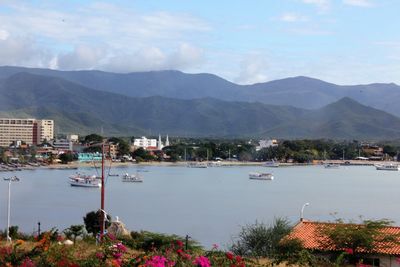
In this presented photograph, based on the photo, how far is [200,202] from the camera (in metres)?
31.2

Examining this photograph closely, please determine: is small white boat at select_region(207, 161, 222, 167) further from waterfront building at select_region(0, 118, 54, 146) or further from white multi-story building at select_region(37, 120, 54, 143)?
white multi-story building at select_region(37, 120, 54, 143)

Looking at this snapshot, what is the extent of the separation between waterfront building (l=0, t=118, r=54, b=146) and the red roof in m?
82.4

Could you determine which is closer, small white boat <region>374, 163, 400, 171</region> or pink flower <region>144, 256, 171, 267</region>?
→ pink flower <region>144, 256, 171, 267</region>

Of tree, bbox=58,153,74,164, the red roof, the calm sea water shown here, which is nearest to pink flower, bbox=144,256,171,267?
the red roof

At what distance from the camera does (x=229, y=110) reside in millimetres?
179750

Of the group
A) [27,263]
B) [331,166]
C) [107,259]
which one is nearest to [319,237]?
[107,259]

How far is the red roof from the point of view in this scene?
8884mm

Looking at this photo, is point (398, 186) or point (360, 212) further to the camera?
point (398, 186)

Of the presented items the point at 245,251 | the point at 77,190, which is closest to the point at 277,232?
the point at 245,251

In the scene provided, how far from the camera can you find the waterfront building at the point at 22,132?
90312 mm

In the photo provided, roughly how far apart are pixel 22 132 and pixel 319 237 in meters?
85.2

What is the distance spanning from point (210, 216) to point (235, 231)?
16.2ft

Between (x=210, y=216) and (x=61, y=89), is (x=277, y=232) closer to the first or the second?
(x=210, y=216)

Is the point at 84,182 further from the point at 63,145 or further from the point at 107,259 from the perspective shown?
the point at 107,259
